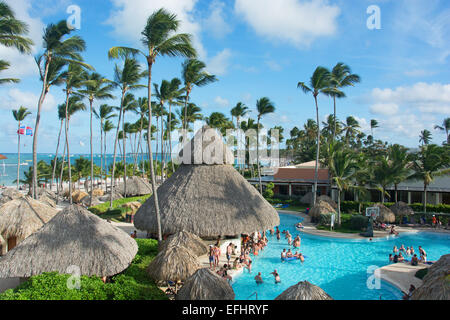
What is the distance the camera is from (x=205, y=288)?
1012 centimetres

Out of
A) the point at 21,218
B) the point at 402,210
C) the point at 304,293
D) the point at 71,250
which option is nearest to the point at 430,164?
the point at 402,210

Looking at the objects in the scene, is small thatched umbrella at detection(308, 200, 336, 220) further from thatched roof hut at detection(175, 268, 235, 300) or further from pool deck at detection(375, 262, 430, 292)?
thatched roof hut at detection(175, 268, 235, 300)

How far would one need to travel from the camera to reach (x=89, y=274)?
424 inches

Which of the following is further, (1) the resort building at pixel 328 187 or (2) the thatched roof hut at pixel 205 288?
(1) the resort building at pixel 328 187

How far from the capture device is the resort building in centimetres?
2902

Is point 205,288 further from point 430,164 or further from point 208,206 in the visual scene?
point 430,164

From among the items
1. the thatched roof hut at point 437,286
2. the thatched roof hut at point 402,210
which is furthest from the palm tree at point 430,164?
the thatched roof hut at point 437,286

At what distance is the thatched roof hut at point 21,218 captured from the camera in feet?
50.1

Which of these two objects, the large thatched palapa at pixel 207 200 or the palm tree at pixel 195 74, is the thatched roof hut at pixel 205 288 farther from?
the palm tree at pixel 195 74

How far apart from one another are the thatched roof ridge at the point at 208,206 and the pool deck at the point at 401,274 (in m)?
6.56

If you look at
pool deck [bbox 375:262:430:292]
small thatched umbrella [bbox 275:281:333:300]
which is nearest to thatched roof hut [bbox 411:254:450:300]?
small thatched umbrella [bbox 275:281:333:300]

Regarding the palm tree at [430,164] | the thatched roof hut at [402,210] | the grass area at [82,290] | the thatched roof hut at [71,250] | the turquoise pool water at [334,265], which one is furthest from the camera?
the palm tree at [430,164]
